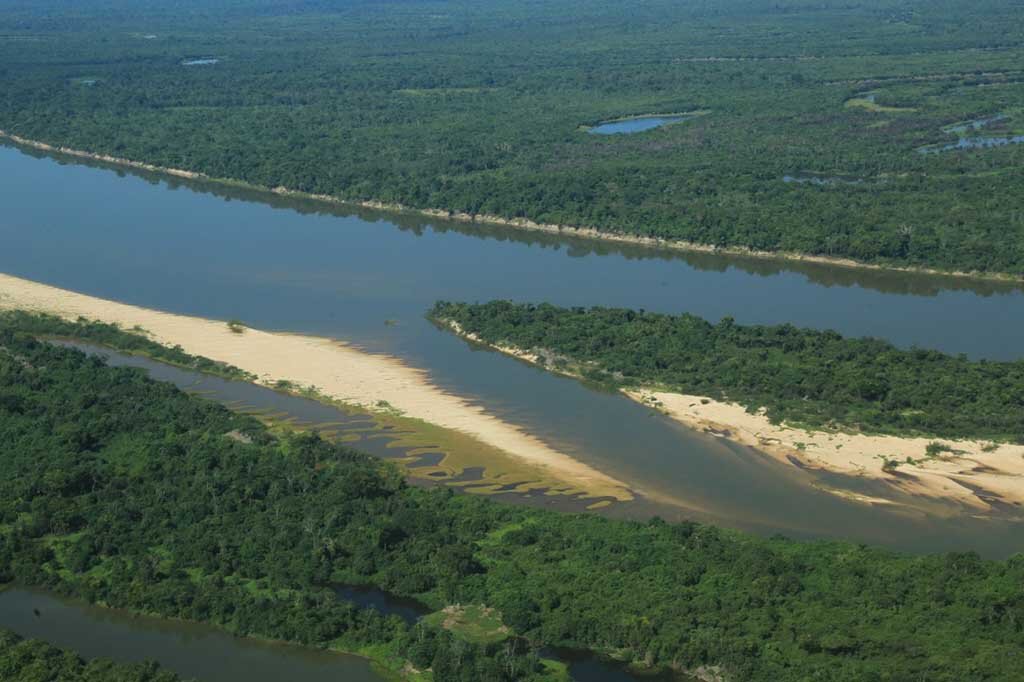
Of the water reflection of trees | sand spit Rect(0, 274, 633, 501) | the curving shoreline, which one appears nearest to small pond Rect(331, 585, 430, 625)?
sand spit Rect(0, 274, 633, 501)

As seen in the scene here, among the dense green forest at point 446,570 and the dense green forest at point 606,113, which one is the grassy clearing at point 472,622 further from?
the dense green forest at point 606,113

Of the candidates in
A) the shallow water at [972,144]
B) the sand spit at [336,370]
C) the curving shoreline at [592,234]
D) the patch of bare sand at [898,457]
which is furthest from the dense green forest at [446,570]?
the shallow water at [972,144]

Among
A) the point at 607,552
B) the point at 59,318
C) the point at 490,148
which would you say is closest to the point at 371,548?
the point at 607,552

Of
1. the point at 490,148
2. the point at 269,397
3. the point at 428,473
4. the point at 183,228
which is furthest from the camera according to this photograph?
the point at 490,148

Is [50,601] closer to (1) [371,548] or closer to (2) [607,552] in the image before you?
(1) [371,548]

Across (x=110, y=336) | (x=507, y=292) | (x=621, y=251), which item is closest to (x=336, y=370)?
(x=110, y=336)

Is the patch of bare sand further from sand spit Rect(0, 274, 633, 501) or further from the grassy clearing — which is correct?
the grassy clearing
